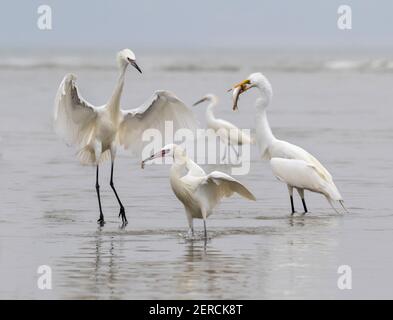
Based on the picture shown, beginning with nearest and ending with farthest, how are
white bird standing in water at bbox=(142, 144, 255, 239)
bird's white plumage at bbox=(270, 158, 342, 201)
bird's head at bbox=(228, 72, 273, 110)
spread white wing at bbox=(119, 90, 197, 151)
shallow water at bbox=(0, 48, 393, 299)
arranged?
1. shallow water at bbox=(0, 48, 393, 299)
2. white bird standing in water at bbox=(142, 144, 255, 239)
3. bird's white plumage at bbox=(270, 158, 342, 201)
4. spread white wing at bbox=(119, 90, 197, 151)
5. bird's head at bbox=(228, 72, 273, 110)

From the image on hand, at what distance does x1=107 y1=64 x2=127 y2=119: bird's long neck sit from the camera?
1445 centimetres

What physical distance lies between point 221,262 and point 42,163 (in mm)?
9917

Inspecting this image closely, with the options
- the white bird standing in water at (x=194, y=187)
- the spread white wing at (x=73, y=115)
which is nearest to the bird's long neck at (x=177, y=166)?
the white bird standing in water at (x=194, y=187)

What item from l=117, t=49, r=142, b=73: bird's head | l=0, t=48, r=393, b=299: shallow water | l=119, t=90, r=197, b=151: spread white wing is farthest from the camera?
l=119, t=90, r=197, b=151: spread white wing

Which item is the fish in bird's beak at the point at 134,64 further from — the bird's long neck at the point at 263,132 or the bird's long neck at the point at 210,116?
the bird's long neck at the point at 210,116

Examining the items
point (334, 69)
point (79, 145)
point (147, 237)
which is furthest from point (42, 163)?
point (334, 69)

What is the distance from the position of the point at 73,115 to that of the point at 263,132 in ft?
8.25

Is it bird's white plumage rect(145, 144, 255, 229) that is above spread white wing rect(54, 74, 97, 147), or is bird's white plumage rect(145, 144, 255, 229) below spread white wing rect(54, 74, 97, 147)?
below

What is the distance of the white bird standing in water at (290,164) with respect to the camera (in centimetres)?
1427

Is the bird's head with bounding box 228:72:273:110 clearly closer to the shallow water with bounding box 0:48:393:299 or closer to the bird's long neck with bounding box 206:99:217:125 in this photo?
the shallow water with bounding box 0:48:393:299

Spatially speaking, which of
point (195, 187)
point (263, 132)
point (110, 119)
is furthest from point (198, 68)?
point (195, 187)

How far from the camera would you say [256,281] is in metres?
10.2

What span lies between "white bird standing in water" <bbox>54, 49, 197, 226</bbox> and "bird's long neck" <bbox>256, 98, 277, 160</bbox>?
870 mm

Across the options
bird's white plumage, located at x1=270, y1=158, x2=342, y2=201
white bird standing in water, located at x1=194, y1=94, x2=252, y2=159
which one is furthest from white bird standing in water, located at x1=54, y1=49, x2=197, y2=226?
white bird standing in water, located at x1=194, y1=94, x2=252, y2=159
